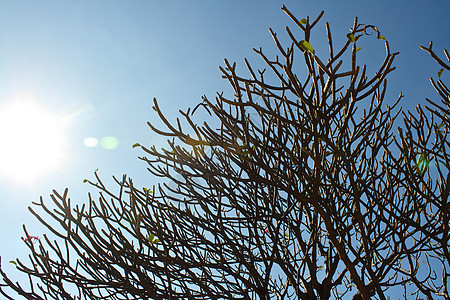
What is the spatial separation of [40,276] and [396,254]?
2411 mm

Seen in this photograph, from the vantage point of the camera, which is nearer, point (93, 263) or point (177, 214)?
point (93, 263)

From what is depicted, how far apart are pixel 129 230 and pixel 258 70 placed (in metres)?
1.54

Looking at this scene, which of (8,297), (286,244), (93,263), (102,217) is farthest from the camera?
(286,244)

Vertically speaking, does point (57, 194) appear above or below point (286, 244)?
above

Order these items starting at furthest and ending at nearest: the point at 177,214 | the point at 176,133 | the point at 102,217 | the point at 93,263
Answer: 1. the point at 177,214
2. the point at 102,217
3. the point at 93,263
4. the point at 176,133

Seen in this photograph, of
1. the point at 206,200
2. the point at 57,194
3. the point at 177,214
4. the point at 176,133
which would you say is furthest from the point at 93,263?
the point at 176,133

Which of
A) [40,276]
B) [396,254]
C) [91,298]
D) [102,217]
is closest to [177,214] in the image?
[102,217]

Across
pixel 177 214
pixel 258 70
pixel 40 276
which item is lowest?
pixel 40 276

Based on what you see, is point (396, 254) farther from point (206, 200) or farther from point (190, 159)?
point (190, 159)

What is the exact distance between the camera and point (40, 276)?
1923 mm

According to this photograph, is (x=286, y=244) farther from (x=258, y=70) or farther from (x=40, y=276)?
(x=40, y=276)

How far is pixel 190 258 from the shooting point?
88.4 inches

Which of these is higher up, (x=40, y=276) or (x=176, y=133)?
(x=176, y=133)

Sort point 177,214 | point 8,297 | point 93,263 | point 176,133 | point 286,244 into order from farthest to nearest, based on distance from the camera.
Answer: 1. point 286,244
2. point 177,214
3. point 93,263
4. point 8,297
5. point 176,133
